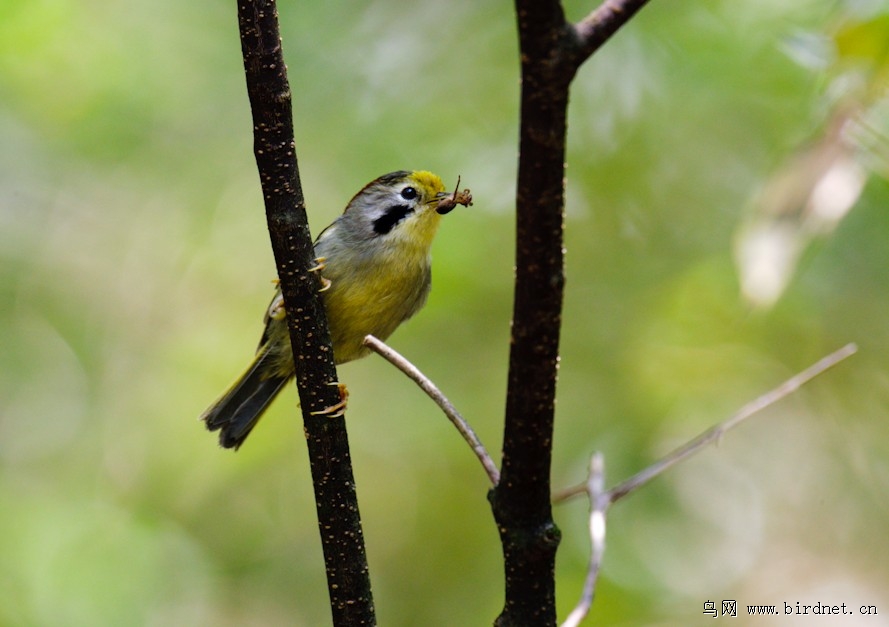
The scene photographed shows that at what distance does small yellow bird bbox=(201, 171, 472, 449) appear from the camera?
4.00 meters

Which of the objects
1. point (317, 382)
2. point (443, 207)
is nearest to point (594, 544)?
point (317, 382)

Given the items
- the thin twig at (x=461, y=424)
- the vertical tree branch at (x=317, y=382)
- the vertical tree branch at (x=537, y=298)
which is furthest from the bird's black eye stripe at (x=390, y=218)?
the vertical tree branch at (x=537, y=298)

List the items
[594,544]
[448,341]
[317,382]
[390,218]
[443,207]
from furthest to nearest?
[448,341] < [390,218] < [443,207] < [317,382] < [594,544]

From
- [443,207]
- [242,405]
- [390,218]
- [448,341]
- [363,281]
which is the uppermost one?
[448,341]

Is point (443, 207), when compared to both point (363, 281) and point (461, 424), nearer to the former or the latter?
point (363, 281)

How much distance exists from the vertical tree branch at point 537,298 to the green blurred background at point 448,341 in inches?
118

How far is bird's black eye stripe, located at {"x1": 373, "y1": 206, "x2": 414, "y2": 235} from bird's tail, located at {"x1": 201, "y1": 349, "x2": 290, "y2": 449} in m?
0.76

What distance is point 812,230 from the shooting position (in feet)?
5.66

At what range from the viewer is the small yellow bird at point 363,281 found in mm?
3996

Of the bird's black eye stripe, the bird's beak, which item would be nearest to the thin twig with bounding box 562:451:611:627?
the bird's beak

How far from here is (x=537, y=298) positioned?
153 cm

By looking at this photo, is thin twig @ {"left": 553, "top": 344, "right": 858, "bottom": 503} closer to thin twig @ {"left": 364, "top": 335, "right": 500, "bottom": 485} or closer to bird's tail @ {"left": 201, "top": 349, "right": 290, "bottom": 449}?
thin twig @ {"left": 364, "top": 335, "right": 500, "bottom": 485}

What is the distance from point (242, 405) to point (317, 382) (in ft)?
6.84

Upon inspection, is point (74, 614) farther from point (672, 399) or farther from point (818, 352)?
point (818, 352)
